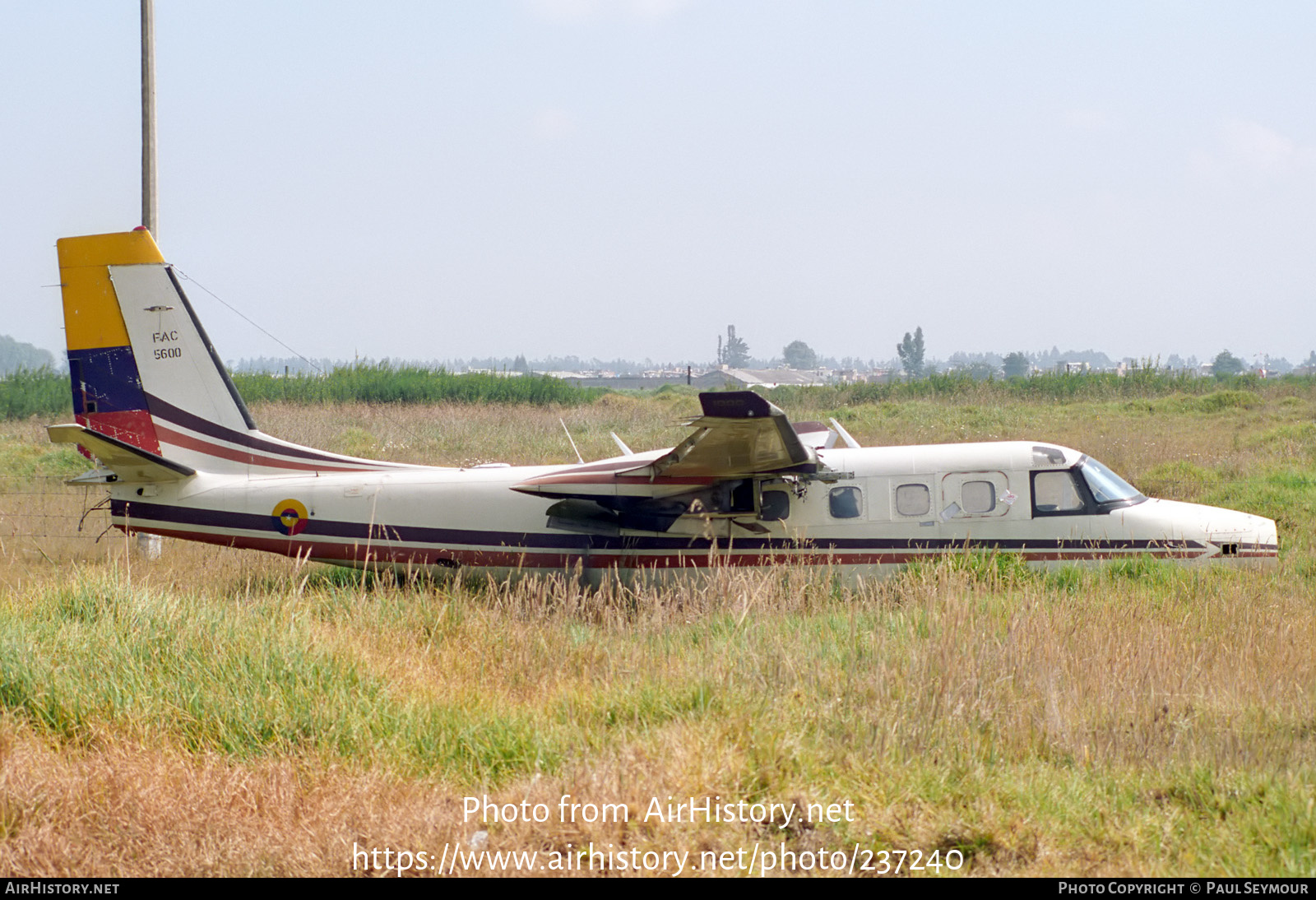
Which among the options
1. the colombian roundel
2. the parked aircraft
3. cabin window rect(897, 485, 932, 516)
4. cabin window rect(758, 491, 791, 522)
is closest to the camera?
the parked aircraft

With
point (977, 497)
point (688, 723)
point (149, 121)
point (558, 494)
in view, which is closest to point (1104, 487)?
point (977, 497)

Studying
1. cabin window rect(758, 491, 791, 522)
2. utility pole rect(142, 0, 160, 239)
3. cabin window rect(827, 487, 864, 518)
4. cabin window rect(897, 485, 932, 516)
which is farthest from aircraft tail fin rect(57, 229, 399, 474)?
cabin window rect(897, 485, 932, 516)

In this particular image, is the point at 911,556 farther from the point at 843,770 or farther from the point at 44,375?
the point at 44,375

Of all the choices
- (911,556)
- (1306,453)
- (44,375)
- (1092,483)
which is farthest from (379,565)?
(44,375)

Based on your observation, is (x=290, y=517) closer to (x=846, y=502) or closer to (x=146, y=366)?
(x=146, y=366)

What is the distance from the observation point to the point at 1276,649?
7.32 meters

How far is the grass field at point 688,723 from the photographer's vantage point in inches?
183

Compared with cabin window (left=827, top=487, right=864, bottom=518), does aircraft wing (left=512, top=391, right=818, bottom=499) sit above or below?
above

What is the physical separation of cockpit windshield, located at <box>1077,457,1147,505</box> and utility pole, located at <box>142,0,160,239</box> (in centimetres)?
1210

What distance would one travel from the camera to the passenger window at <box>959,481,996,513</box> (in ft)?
33.5

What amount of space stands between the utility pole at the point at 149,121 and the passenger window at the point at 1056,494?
38.2 ft

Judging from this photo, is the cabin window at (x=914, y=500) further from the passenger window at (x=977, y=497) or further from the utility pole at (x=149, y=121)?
the utility pole at (x=149, y=121)

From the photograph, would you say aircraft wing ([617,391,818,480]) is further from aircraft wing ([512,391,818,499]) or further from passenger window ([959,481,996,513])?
passenger window ([959,481,996,513])

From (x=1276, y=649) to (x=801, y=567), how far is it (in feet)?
13.0
